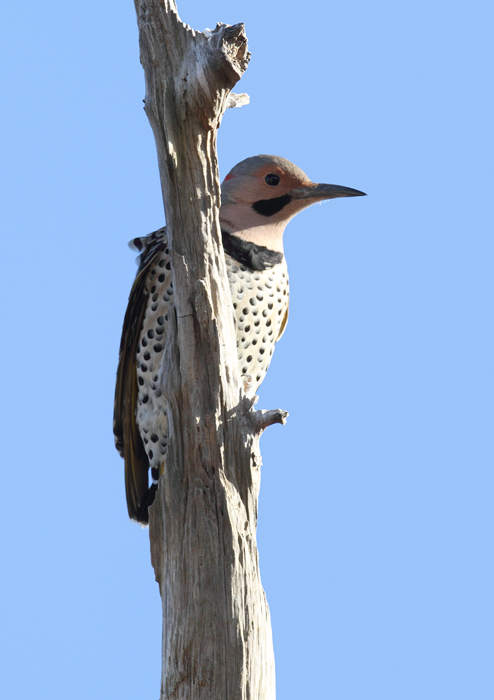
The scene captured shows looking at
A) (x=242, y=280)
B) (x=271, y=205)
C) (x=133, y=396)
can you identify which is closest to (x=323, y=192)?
(x=271, y=205)

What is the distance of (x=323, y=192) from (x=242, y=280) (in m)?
0.67

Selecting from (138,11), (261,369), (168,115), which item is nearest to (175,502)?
(261,369)

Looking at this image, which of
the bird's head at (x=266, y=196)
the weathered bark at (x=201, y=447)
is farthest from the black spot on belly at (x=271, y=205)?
the weathered bark at (x=201, y=447)

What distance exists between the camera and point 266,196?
479 cm

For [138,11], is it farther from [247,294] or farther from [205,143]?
[247,294]

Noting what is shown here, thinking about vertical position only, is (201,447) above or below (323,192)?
below

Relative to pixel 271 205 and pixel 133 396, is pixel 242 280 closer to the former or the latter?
pixel 271 205

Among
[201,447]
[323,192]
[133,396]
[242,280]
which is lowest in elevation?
[201,447]

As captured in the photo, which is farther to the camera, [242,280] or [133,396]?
[133,396]

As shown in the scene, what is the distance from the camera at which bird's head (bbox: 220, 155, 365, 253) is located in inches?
187

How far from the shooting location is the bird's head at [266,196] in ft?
15.6

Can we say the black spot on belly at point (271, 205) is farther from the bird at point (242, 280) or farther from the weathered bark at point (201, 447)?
the weathered bark at point (201, 447)

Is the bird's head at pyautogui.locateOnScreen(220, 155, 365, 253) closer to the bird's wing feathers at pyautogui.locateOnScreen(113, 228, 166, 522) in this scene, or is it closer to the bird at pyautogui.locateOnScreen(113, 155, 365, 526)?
the bird at pyautogui.locateOnScreen(113, 155, 365, 526)

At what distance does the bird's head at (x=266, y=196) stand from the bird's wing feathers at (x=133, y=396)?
474mm
